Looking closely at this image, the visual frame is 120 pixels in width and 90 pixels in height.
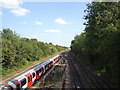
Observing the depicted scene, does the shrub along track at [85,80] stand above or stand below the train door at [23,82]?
below

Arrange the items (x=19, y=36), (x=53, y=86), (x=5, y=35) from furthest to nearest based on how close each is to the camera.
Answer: (x=19, y=36)
(x=5, y=35)
(x=53, y=86)

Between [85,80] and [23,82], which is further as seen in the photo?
[85,80]

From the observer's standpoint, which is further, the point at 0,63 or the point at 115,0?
the point at 0,63

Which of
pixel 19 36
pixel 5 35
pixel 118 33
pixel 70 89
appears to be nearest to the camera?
pixel 118 33

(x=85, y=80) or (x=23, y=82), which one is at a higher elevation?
(x=23, y=82)

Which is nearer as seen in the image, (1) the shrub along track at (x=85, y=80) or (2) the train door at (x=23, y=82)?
(2) the train door at (x=23, y=82)

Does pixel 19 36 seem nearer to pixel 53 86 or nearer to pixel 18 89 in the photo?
pixel 53 86

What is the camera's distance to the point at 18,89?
1667cm

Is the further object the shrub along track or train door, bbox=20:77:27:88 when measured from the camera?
the shrub along track

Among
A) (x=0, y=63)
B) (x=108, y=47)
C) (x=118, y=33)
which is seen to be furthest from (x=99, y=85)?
(x=0, y=63)

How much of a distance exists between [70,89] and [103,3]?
55.4ft

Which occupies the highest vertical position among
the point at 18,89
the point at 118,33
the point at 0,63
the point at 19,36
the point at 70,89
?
the point at 19,36

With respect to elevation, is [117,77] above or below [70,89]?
above

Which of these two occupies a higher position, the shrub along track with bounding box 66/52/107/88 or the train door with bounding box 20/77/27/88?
the train door with bounding box 20/77/27/88
